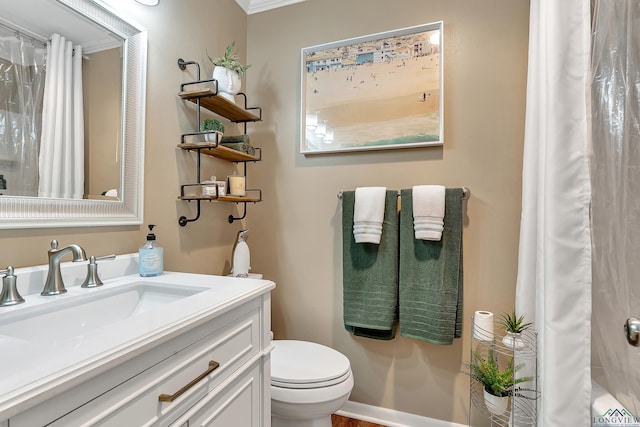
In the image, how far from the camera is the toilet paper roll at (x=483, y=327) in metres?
1.32

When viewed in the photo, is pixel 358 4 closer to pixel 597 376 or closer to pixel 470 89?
pixel 470 89

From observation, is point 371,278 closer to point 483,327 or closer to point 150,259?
point 483,327

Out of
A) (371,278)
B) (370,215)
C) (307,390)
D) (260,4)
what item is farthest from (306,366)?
(260,4)

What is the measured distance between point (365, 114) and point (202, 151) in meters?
0.86

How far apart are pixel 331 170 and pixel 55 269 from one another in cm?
125

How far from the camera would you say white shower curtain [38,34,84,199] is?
A: 93 centimetres

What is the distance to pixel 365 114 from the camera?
1.67m

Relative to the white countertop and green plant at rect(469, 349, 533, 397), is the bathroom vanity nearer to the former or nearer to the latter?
the white countertop

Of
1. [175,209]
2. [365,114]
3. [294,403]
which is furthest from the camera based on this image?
[365,114]

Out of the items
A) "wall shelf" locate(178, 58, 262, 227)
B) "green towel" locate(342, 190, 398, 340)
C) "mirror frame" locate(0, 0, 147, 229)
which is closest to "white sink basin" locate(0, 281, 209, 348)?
"mirror frame" locate(0, 0, 147, 229)

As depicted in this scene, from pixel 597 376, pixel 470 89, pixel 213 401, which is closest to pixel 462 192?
pixel 470 89

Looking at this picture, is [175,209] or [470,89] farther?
[470,89]

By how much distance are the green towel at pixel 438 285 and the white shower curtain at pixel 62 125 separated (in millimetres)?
1380

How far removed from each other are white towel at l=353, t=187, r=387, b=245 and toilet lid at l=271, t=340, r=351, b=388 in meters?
0.56
